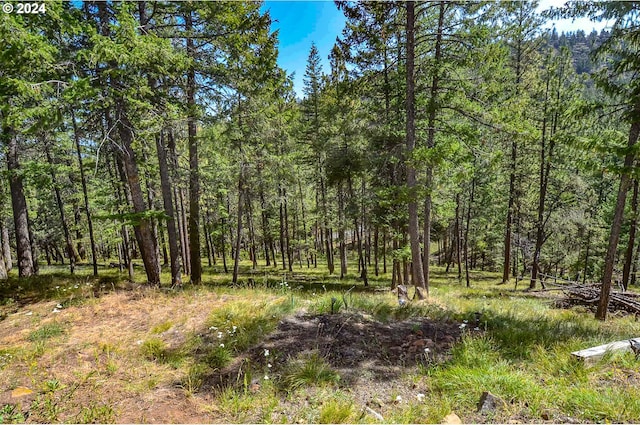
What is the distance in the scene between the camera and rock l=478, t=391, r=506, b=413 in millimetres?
3474

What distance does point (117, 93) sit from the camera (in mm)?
7055

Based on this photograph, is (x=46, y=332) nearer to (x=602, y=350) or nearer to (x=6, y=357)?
(x=6, y=357)

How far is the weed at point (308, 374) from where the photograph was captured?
13.5 feet

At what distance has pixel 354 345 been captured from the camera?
17.0ft

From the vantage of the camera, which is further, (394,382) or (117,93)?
(117,93)

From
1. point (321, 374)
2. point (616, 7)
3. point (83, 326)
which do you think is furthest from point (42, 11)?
point (616, 7)

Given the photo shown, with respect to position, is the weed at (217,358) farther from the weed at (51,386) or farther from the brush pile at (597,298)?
the brush pile at (597,298)

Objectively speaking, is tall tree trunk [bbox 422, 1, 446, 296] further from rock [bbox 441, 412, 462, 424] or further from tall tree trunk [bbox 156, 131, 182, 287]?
tall tree trunk [bbox 156, 131, 182, 287]

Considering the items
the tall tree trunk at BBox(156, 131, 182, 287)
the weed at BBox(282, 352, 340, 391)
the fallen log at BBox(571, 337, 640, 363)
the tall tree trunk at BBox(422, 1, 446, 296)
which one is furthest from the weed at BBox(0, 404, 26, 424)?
the tall tree trunk at BBox(422, 1, 446, 296)

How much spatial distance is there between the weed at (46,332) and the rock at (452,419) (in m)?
6.76

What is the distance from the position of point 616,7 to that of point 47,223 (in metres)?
45.3

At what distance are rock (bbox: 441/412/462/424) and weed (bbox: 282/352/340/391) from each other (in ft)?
4.66

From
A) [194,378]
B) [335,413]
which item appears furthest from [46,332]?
[335,413]

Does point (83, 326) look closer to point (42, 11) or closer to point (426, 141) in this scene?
point (42, 11)
